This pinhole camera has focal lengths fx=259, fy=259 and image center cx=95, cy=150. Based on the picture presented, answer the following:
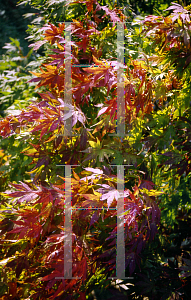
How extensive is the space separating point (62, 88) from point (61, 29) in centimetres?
36

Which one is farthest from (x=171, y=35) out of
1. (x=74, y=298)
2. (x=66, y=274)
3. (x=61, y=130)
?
(x=74, y=298)

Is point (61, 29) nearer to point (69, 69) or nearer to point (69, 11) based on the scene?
point (69, 69)

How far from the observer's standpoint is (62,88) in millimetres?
1400
